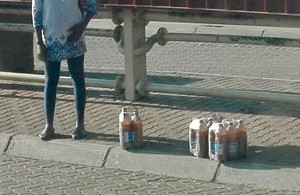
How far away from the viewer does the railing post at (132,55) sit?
9094mm

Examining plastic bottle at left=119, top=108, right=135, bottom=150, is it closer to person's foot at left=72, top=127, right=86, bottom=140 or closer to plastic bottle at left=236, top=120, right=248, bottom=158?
person's foot at left=72, top=127, right=86, bottom=140

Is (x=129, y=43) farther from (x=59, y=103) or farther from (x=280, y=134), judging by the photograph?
(x=280, y=134)

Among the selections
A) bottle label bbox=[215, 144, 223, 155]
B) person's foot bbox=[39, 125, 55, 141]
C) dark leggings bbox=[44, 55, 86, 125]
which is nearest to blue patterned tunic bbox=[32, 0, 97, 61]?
dark leggings bbox=[44, 55, 86, 125]

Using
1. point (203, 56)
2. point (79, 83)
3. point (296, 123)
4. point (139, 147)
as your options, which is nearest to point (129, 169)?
point (139, 147)

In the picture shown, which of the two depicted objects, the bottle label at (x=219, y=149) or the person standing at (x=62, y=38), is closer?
the bottle label at (x=219, y=149)

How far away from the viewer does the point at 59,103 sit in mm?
9516

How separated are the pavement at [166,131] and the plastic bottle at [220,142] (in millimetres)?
74

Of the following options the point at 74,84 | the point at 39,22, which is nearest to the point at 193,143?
the point at 74,84

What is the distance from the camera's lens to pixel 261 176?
720cm

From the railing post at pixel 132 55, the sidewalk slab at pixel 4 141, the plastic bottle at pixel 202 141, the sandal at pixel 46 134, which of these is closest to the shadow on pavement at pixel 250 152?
the plastic bottle at pixel 202 141

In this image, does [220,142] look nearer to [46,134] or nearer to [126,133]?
[126,133]

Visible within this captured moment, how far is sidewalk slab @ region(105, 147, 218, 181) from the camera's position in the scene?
7.47 m

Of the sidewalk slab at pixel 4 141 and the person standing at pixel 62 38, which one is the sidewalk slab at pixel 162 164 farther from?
the sidewalk slab at pixel 4 141

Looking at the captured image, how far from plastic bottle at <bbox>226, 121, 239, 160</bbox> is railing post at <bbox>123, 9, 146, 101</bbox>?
77.3 inches
